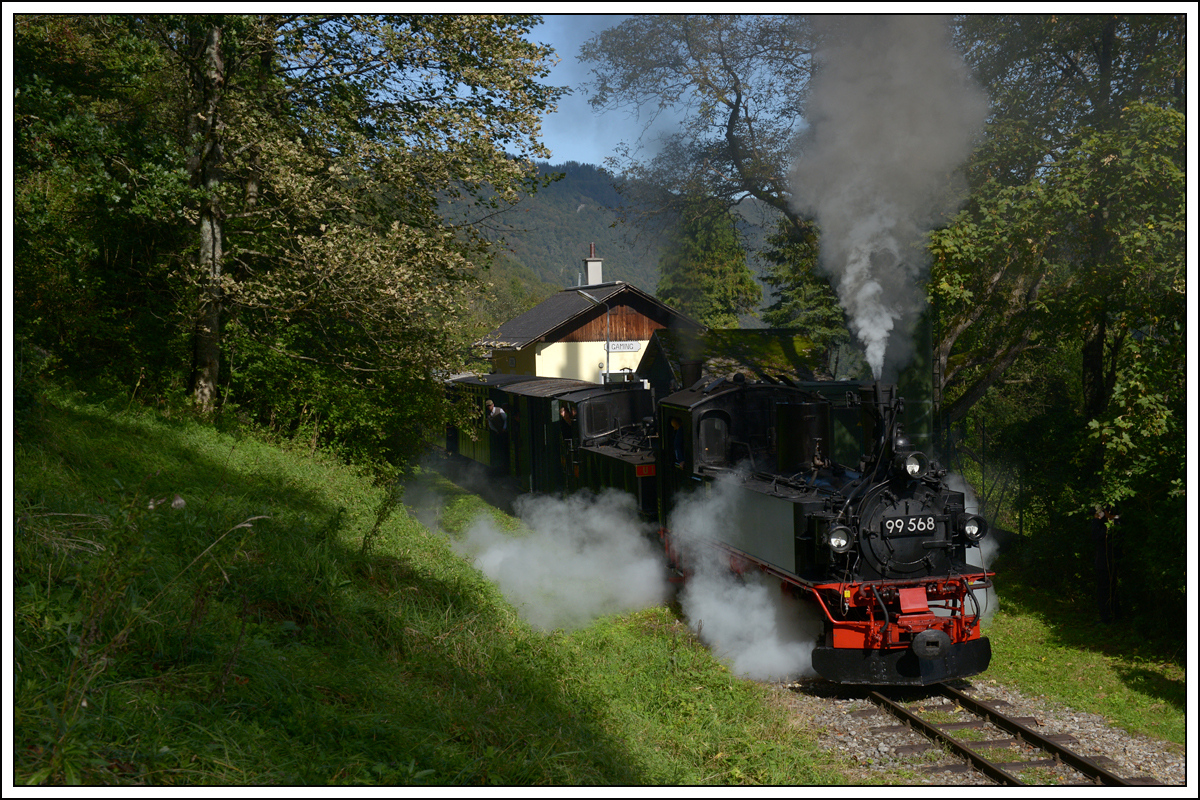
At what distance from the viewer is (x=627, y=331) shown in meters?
29.2

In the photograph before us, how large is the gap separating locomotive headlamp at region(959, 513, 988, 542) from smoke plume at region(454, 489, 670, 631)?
3.89 meters

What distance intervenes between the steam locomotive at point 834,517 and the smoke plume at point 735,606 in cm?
6

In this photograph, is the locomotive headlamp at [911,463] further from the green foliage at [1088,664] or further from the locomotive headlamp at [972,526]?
the green foliage at [1088,664]

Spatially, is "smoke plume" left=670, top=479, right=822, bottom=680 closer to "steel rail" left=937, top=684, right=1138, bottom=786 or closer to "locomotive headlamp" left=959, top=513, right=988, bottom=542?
"steel rail" left=937, top=684, right=1138, bottom=786

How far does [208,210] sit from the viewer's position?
1062 cm

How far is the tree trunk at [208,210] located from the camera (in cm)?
1040

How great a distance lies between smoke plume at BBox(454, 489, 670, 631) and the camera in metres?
9.17

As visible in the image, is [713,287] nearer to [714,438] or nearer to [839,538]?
[714,438]

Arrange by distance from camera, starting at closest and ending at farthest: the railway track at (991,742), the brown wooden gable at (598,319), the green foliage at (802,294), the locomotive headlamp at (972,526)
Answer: the railway track at (991,742)
the locomotive headlamp at (972,526)
the green foliage at (802,294)
the brown wooden gable at (598,319)

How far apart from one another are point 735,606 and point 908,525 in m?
2.10

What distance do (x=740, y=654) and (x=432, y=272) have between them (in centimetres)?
653

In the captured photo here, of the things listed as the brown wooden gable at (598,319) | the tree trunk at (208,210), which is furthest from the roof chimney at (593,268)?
the tree trunk at (208,210)

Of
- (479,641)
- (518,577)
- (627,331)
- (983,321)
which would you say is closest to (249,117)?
(518,577)

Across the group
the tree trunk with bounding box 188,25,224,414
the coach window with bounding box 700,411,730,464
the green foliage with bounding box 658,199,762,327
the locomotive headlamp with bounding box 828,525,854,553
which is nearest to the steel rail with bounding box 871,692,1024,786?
the locomotive headlamp with bounding box 828,525,854,553
